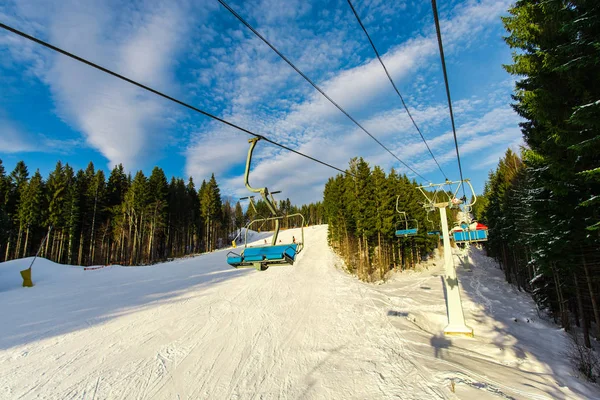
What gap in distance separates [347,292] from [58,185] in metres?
51.1

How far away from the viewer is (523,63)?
1053cm

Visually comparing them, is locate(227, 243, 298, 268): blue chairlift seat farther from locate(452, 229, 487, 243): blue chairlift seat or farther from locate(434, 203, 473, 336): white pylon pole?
locate(452, 229, 487, 243): blue chairlift seat

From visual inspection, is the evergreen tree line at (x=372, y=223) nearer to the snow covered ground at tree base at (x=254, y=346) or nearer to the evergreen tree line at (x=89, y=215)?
the snow covered ground at tree base at (x=254, y=346)

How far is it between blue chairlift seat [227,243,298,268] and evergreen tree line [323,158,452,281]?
80.0ft

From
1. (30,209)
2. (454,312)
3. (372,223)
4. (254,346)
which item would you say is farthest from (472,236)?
(30,209)

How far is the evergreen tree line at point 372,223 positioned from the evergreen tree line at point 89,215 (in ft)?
98.0

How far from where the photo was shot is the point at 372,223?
35469mm

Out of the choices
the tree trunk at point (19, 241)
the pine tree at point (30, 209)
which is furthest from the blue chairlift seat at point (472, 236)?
the tree trunk at point (19, 241)

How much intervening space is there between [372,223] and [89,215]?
156 ft

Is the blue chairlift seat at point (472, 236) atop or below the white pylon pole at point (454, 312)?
atop

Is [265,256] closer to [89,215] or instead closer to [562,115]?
[562,115]

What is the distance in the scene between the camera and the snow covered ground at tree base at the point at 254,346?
24.5ft

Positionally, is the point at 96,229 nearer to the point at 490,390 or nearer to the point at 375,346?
the point at 375,346

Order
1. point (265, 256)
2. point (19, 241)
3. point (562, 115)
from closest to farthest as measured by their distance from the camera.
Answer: point (265, 256) → point (562, 115) → point (19, 241)
